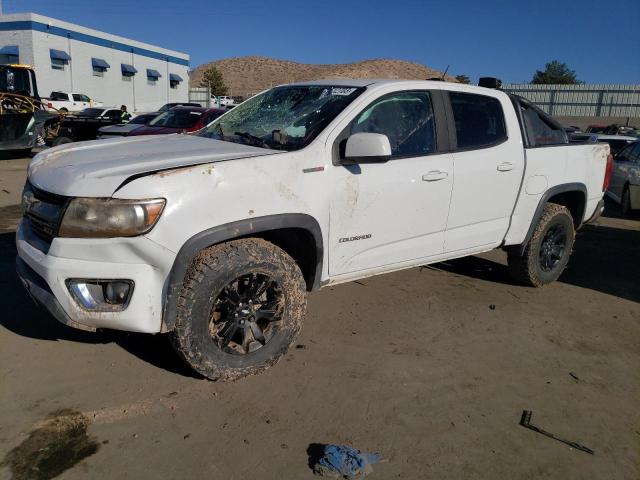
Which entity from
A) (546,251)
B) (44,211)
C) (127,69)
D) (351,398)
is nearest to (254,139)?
(44,211)

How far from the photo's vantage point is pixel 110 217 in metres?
2.70

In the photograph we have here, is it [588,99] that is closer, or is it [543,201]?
[543,201]

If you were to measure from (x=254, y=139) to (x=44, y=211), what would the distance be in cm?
140

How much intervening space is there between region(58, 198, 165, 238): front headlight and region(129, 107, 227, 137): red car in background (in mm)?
8549

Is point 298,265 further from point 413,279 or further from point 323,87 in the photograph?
point 413,279

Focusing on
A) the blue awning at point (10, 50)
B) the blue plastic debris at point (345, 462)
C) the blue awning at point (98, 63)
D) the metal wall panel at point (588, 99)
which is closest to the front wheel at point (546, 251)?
the blue plastic debris at point (345, 462)

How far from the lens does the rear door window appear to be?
4.18 meters

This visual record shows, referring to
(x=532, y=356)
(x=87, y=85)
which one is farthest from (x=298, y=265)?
(x=87, y=85)

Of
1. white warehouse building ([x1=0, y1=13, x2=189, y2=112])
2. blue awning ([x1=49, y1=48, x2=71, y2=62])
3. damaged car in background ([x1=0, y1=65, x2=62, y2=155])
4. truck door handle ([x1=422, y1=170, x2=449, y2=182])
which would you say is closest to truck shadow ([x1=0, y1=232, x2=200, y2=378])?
truck door handle ([x1=422, y1=170, x2=449, y2=182])

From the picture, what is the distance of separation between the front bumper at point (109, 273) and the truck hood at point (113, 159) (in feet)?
0.92

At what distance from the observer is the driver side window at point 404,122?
145 inches

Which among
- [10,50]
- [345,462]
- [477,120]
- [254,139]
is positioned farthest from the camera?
[10,50]

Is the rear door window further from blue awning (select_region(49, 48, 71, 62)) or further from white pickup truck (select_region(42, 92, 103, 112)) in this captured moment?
blue awning (select_region(49, 48, 71, 62))

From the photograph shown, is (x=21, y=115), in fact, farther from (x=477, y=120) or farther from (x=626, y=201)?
(x=626, y=201)
